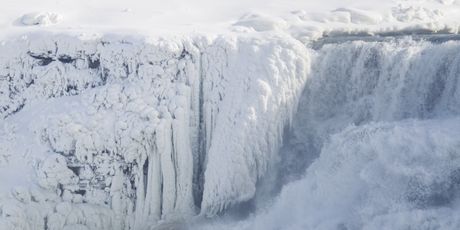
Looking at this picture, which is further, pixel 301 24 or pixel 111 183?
pixel 301 24

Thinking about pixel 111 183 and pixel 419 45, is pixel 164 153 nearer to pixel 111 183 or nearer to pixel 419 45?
pixel 111 183

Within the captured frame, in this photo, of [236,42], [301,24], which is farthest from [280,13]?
[236,42]

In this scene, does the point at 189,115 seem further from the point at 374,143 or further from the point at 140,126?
the point at 374,143

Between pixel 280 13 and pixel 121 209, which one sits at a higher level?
pixel 280 13

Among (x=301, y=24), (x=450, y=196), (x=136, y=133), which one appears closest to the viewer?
(x=450, y=196)

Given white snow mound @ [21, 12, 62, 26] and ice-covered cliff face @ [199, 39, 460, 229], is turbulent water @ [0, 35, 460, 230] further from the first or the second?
white snow mound @ [21, 12, 62, 26]

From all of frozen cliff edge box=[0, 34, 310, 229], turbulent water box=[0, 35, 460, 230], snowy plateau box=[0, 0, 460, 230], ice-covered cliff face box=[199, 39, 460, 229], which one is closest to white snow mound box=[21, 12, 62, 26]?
snowy plateau box=[0, 0, 460, 230]
